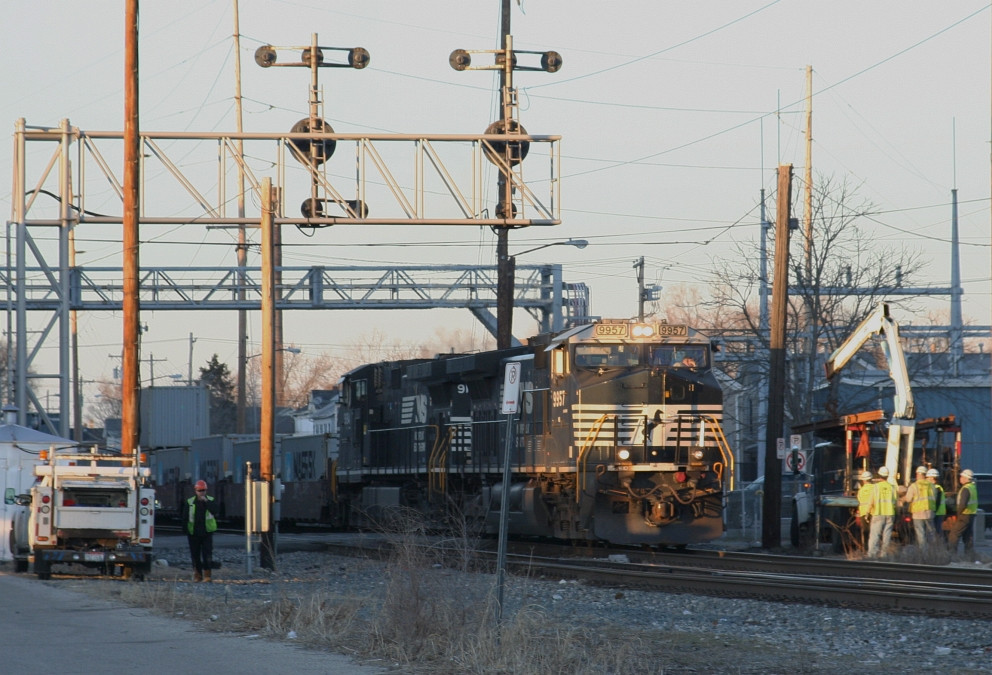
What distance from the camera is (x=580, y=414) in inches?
865

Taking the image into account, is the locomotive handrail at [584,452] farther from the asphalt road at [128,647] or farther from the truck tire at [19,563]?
the truck tire at [19,563]

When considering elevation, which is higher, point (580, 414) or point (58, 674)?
point (580, 414)

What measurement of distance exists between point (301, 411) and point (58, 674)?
99851mm

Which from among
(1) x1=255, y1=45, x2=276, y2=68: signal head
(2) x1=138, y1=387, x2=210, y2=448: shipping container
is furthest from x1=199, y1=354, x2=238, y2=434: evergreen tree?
(1) x1=255, y1=45, x2=276, y2=68: signal head

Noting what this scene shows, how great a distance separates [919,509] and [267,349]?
1161 centimetres

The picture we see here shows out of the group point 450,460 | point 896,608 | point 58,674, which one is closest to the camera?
point 58,674

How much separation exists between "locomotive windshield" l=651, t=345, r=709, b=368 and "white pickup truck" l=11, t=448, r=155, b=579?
8.94 meters

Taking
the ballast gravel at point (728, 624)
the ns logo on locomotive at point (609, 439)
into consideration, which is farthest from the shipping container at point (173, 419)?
the ballast gravel at point (728, 624)

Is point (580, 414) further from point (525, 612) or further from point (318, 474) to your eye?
point (318, 474)

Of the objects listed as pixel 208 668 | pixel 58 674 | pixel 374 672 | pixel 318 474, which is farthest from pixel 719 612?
pixel 318 474

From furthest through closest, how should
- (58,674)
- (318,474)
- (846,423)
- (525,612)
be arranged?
(318,474) → (846,423) → (525,612) → (58,674)

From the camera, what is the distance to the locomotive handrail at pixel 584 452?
21.7m

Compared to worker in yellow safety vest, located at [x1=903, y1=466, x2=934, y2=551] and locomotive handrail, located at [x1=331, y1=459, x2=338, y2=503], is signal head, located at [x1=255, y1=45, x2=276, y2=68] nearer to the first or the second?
locomotive handrail, located at [x1=331, y1=459, x2=338, y2=503]

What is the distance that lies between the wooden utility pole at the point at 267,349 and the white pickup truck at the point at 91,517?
8.54ft
